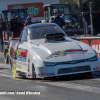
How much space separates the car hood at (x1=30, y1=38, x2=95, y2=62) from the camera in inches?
294

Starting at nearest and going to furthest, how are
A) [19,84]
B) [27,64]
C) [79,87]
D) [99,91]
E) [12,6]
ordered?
[99,91]
[79,87]
[19,84]
[27,64]
[12,6]

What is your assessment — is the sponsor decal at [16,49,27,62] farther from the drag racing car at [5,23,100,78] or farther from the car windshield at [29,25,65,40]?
the car windshield at [29,25,65,40]

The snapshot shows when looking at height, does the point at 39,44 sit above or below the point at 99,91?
above

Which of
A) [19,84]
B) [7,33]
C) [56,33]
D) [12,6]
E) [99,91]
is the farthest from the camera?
[12,6]

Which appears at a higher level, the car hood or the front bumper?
the car hood

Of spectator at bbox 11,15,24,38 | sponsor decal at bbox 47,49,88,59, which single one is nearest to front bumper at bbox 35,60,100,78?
sponsor decal at bbox 47,49,88,59

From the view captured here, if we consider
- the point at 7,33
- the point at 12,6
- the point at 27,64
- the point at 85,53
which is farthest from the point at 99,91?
the point at 12,6

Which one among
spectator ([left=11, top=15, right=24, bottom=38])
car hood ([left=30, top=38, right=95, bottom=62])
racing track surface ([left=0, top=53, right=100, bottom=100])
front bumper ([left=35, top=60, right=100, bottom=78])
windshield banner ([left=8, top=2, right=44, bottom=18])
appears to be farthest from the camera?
windshield banner ([left=8, top=2, right=44, bottom=18])

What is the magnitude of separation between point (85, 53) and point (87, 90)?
180cm

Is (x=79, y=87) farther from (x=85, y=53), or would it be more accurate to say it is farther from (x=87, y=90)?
(x=85, y=53)

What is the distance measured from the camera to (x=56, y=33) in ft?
28.7

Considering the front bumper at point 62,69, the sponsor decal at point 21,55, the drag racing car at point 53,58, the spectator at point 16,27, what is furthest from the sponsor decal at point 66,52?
the spectator at point 16,27

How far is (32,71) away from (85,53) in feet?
4.66

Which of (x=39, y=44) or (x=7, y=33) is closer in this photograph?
(x=39, y=44)
